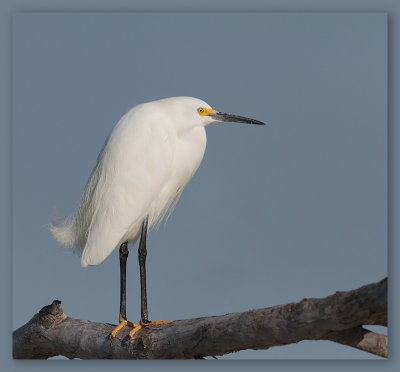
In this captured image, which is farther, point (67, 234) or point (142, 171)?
point (67, 234)

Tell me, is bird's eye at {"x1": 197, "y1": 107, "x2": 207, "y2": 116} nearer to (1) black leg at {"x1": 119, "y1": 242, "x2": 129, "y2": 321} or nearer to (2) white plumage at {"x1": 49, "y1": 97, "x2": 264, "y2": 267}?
(2) white plumage at {"x1": 49, "y1": 97, "x2": 264, "y2": 267}

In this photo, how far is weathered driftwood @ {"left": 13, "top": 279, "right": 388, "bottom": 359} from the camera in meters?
2.22

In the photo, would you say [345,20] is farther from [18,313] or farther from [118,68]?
[18,313]

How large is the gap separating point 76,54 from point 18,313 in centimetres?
119

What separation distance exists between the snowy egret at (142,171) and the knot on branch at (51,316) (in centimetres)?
25

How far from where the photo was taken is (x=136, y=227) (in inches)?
119

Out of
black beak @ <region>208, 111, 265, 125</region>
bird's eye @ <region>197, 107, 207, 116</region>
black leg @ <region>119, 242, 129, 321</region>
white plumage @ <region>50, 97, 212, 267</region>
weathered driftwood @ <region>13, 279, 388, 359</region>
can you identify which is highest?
bird's eye @ <region>197, 107, 207, 116</region>

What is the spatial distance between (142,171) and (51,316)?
740 millimetres

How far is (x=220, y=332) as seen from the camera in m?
2.51

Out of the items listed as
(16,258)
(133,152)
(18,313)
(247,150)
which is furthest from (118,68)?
(18,313)

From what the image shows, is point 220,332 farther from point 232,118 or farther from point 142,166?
point 232,118

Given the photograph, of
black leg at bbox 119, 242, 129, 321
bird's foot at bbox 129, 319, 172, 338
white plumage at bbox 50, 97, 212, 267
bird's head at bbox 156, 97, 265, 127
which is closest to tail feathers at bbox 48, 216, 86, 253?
white plumage at bbox 50, 97, 212, 267

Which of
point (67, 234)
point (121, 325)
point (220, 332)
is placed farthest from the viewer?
point (67, 234)

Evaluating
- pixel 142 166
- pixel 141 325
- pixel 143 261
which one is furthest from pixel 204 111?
pixel 141 325
